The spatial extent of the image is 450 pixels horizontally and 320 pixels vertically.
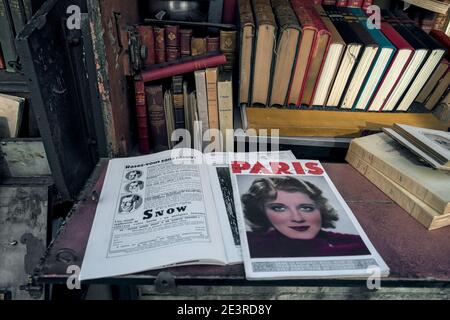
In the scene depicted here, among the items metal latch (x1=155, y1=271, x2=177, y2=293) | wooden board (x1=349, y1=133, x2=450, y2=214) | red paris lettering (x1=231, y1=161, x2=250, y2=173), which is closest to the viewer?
metal latch (x1=155, y1=271, x2=177, y2=293)

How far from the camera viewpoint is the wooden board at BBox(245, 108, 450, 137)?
0.88m

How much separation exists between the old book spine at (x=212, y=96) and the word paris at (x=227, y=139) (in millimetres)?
24

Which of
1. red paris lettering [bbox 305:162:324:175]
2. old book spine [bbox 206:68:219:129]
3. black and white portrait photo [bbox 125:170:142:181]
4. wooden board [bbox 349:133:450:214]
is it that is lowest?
black and white portrait photo [bbox 125:170:142:181]

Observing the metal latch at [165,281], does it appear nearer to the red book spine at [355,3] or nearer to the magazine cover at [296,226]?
the magazine cover at [296,226]

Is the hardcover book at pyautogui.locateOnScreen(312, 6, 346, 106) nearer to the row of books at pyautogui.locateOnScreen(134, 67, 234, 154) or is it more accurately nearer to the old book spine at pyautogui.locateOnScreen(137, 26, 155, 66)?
the row of books at pyautogui.locateOnScreen(134, 67, 234, 154)

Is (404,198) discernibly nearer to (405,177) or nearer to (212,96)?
(405,177)

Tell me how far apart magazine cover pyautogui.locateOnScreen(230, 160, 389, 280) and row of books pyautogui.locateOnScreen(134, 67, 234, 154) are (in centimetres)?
15

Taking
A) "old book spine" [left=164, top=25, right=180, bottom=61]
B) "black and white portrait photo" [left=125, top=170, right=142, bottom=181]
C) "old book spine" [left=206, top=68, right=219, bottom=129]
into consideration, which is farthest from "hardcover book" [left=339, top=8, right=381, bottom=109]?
"black and white portrait photo" [left=125, top=170, right=142, bottom=181]

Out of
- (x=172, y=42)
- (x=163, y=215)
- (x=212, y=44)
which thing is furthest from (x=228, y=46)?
(x=163, y=215)

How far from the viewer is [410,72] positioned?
0.89m

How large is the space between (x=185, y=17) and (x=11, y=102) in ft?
1.82

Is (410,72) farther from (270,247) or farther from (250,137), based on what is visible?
(270,247)

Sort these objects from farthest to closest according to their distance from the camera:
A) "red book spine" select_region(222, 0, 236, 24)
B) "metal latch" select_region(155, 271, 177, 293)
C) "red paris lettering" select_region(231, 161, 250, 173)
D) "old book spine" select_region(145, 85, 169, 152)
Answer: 1. "red book spine" select_region(222, 0, 236, 24)
2. "old book spine" select_region(145, 85, 169, 152)
3. "red paris lettering" select_region(231, 161, 250, 173)
4. "metal latch" select_region(155, 271, 177, 293)
